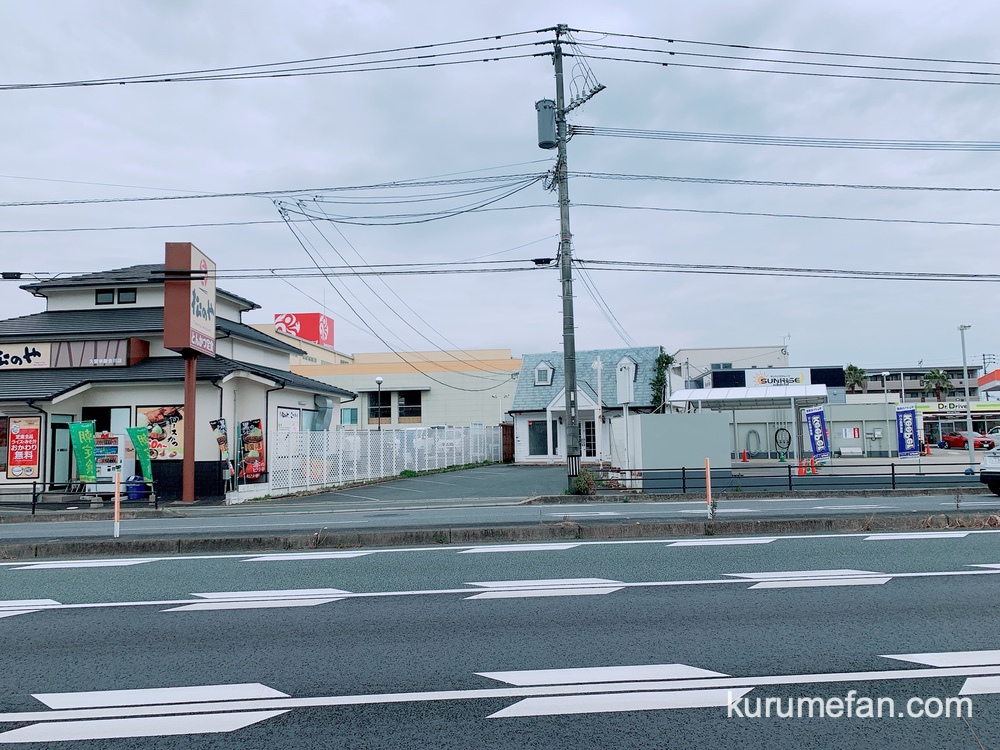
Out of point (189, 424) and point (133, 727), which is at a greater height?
point (189, 424)

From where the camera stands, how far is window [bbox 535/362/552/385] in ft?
149

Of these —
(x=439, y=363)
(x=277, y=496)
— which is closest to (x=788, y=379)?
(x=439, y=363)

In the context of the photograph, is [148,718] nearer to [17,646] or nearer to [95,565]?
[17,646]

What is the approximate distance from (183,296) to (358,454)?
10.3 meters

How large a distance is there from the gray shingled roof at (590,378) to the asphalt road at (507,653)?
3282 centimetres

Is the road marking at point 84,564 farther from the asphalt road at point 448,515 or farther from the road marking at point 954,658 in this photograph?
the road marking at point 954,658

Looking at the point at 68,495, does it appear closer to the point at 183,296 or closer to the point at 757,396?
the point at 183,296

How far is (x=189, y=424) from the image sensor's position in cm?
2178

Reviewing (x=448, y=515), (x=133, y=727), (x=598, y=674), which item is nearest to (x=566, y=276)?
(x=448, y=515)

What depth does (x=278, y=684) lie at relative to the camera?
527cm

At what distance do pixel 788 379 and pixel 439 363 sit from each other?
27.0m

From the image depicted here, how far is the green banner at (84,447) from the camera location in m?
22.7

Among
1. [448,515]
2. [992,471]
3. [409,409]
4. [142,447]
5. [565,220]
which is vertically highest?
[565,220]

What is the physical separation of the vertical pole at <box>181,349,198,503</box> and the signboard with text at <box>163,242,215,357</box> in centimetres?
54
